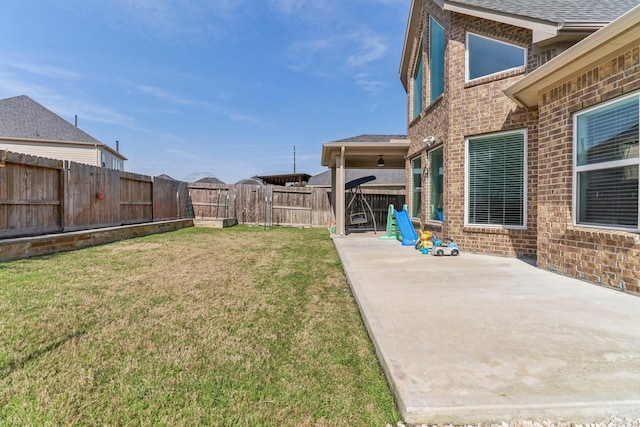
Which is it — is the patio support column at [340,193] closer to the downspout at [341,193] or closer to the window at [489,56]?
the downspout at [341,193]

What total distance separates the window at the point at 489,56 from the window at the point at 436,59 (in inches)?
34.2

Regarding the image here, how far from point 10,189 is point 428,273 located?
880 cm

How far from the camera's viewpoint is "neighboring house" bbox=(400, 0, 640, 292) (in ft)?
13.2

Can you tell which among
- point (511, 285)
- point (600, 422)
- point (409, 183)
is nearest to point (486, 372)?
point (600, 422)

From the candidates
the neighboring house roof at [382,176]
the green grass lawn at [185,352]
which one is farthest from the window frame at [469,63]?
the neighboring house roof at [382,176]

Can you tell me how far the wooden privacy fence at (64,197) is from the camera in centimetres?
671

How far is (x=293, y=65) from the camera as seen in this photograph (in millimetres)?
19234

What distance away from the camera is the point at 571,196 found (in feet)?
15.4

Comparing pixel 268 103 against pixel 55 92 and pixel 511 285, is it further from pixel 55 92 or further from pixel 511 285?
pixel 511 285

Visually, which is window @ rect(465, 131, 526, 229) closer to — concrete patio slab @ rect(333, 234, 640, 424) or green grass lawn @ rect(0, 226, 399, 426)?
concrete patio slab @ rect(333, 234, 640, 424)

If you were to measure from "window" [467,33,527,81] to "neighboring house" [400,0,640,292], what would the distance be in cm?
2

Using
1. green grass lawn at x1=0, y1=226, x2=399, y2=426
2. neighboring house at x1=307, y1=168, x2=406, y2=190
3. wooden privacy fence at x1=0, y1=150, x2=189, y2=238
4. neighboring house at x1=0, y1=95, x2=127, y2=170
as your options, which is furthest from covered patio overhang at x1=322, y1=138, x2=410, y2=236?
neighboring house at x1=0, y1=95, x2=127, y2=170

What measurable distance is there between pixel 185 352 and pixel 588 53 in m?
5.91

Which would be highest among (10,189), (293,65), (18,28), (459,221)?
(293,65)
